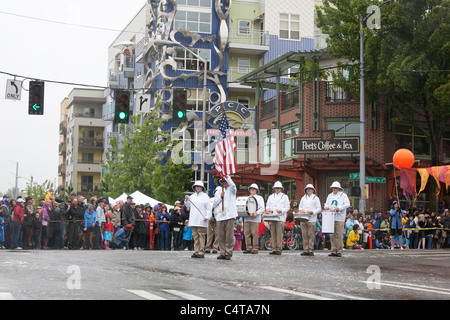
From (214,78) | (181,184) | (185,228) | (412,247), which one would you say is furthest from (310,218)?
(214,78)

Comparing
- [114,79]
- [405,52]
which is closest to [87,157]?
[114,79]

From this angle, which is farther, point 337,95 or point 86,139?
point 86,139

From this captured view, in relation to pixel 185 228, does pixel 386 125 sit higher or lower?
higher

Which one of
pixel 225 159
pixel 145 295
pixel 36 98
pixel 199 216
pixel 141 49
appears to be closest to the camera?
pixel 145 295

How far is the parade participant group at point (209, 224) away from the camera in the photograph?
2039 cm

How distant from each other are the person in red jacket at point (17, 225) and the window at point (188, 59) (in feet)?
118

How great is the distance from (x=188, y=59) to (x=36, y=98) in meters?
34.9

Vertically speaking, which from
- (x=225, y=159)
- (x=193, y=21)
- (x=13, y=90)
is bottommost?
(x=225, y=159)

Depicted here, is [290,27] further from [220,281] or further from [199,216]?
[220,281]

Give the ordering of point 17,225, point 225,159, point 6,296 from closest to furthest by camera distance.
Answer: point 6,296 → point 225,159 → point 17,225

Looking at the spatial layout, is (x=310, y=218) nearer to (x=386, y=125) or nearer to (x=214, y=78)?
(x=386, y=125)

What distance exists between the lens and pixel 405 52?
35062 mm

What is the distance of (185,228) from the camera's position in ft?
87.8
